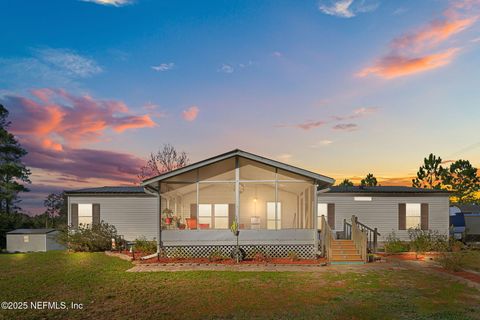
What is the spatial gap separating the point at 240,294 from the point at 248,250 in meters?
6.06

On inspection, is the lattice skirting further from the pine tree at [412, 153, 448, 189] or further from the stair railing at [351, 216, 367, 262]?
the pine tree at [412, 153, 448, 189]

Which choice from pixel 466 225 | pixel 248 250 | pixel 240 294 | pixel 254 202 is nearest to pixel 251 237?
pixel 248 250

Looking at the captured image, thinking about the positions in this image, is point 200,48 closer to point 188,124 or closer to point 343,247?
point 188,124

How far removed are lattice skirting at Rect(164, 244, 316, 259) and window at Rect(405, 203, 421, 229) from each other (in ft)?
29.7

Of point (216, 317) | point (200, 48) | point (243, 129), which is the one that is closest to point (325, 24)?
point (200, 48)

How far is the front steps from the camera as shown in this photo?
14688 millimetres

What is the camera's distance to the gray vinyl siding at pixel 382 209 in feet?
70.2

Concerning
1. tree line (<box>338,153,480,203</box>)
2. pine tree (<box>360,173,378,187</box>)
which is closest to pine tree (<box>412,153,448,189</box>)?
tree line (<box>338,153,480,203</box>)

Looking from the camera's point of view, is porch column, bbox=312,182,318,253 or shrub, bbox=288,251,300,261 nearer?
shrub, bbox=288,251,300,261

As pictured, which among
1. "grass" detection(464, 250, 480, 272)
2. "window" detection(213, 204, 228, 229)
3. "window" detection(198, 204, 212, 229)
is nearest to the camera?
"grass" detection(464, 250, 480, 272)

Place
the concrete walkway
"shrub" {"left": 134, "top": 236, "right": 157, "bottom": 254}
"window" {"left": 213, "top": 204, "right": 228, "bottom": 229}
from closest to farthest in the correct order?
the concrete walkway
"shrub" {"left": 134, "top": 236, "right": 157, "bottom": 254}
"window" {"left": 213, "top": 204, "right": 228, "bottom": 229}

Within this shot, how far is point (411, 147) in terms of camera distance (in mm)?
24438

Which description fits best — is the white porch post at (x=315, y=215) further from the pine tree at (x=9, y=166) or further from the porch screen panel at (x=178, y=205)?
the pine tree at (x=9, y=166)

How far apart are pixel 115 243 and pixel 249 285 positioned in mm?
11250
